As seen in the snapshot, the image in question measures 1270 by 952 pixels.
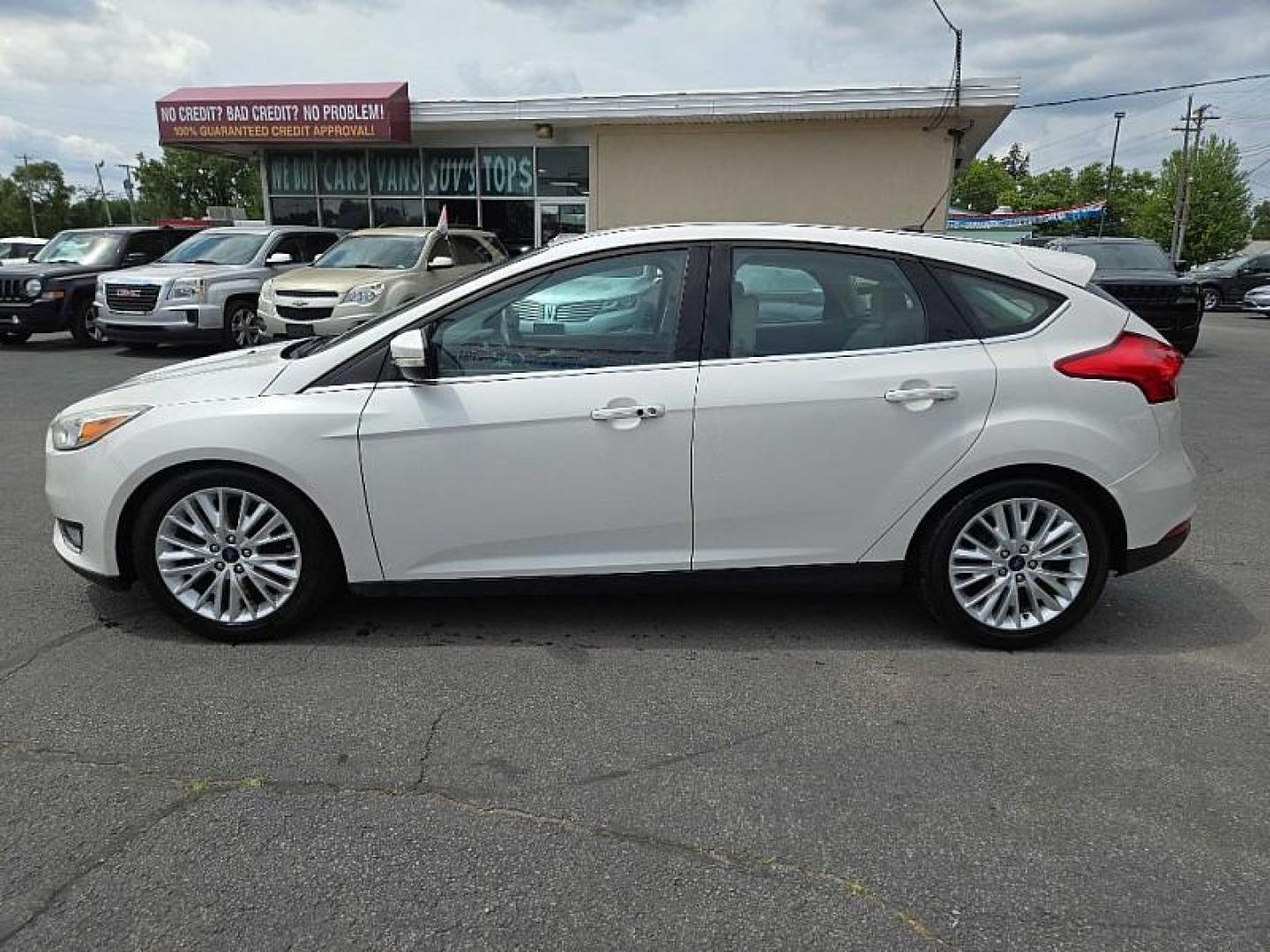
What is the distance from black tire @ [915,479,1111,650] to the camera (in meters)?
3.61

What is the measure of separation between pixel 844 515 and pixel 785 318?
80 centimetres

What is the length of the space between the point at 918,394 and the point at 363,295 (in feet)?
29.2

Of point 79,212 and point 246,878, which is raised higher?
point 79,212

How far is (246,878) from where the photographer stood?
2.39 m

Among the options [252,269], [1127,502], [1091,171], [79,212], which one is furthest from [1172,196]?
[79,212]

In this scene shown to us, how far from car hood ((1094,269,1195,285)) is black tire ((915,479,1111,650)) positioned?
1010cm

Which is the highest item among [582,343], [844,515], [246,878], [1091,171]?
[1091,171]

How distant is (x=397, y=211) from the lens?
64.2ft

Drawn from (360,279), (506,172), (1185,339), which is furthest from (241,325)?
(1185,339)

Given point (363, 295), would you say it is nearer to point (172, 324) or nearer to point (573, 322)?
point (172, 324)

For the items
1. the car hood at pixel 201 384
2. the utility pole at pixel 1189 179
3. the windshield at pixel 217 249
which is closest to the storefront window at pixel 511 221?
the windshield at pixel 217 249

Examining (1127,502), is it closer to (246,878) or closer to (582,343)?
(582,343)

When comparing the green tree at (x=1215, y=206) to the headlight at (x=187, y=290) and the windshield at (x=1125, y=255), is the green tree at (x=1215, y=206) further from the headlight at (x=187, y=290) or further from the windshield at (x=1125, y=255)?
the headlight at (x=187, y=290)

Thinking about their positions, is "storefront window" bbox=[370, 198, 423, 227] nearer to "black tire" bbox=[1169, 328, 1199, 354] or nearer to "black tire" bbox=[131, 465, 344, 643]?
"black tire" bbox=[1169, 328, 1199, 354]
